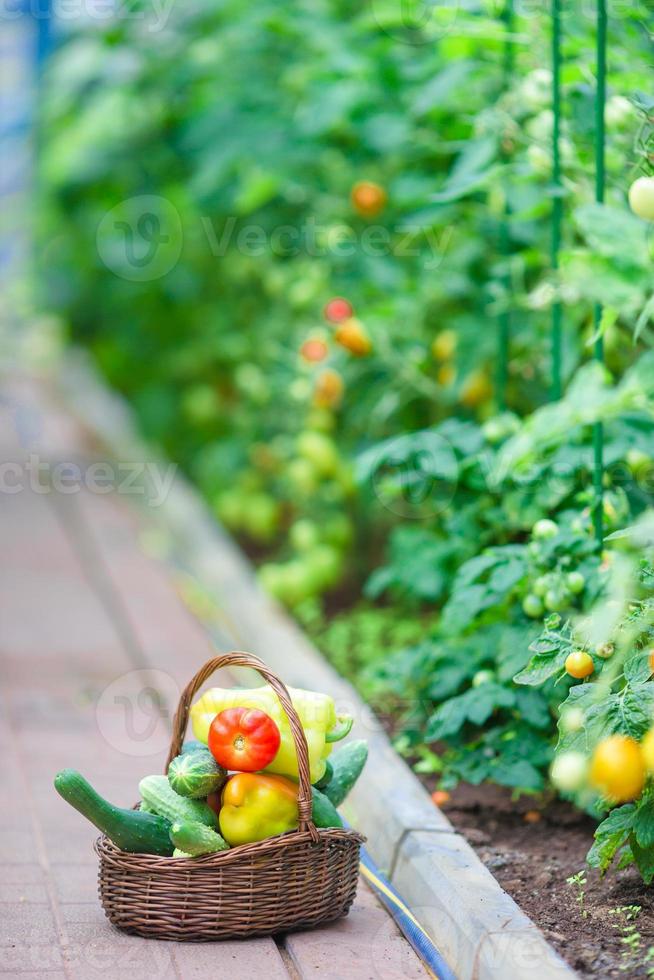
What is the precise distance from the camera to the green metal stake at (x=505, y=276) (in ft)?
11.0

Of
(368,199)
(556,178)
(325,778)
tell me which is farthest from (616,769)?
(368,199)

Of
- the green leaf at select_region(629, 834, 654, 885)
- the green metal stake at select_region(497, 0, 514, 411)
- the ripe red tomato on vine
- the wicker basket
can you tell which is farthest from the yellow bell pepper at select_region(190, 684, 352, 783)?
the ripe red tomato on vine

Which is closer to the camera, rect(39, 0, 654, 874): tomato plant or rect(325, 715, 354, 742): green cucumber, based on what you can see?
rect(325, 715, 354, 742): green cucumber

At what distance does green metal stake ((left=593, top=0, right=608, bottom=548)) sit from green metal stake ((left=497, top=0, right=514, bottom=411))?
1.83 feet

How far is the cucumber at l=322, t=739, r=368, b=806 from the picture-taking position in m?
2.63

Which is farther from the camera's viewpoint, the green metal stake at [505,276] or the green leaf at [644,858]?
the green metal stake at [505,276]

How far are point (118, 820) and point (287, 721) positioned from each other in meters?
0.36

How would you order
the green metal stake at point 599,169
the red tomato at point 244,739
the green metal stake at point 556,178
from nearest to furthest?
the red tomato at point 244,739 < the green metal stake at point 599,169 < the green metal stake at point 556,178

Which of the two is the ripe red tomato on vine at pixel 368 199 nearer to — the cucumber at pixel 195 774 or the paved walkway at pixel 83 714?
the paved walkway at pixel 83 714

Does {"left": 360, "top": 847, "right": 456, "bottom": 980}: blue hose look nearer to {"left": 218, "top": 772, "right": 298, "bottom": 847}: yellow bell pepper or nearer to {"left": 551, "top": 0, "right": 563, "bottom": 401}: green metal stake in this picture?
{"left": 218, "top": 772, "right": 298, "bottom": 847}: yellow bell pepper

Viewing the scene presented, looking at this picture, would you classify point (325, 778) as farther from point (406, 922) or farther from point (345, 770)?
point (406, 922)

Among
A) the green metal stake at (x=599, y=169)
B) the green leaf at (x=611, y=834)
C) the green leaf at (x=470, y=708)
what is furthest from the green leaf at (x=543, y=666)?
the green metal stake at (x=599, y=169)

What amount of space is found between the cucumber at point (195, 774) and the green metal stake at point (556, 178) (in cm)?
124

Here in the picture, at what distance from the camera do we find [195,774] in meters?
2.39
